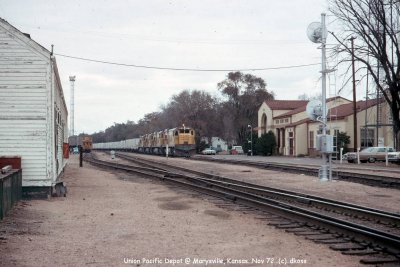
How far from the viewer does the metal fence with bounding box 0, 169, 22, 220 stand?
10.5 metres

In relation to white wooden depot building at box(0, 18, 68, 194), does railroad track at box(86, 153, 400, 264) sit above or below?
below

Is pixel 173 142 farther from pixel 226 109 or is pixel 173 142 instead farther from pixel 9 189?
pixel 9 189

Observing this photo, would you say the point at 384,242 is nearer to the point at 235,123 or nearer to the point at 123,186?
the point at 123,186

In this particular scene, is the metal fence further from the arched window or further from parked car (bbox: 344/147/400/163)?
the arched window

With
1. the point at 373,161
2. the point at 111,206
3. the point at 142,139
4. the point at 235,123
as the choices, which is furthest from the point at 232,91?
the point at 111,206

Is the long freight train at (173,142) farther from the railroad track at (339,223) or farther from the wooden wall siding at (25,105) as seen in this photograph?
the railroad track at (339,223)

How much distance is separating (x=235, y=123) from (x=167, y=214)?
75.0m

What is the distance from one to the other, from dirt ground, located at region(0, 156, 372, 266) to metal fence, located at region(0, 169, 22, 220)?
9.1 inches

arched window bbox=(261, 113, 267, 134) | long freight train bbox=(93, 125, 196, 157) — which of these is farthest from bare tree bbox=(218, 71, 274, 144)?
long freight train bbox=(93, 125, 196, 157)

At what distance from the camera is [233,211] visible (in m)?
11.9

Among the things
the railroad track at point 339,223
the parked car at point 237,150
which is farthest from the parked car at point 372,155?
the parked car at point 237,150

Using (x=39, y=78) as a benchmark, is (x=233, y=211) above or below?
below

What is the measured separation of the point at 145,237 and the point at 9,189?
4489 mm

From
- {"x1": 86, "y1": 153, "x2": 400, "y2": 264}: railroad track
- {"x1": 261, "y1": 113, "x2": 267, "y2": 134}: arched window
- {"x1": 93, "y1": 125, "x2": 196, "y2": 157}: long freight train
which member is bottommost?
{"x1": 86, "y1": 153, "x2": 400, "y2": 264}: railroad track
